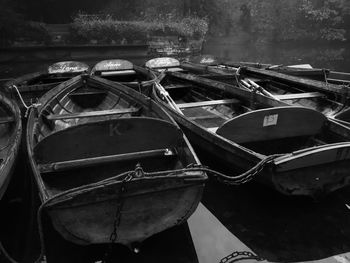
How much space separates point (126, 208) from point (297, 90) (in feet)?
17.0

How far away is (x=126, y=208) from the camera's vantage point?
3.14 meters

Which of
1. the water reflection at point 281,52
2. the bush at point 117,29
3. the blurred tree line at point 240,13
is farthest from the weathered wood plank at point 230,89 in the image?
the blurred tree line at point 240,13

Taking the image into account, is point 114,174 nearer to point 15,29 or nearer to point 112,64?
point 112,64

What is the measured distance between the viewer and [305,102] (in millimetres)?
6621

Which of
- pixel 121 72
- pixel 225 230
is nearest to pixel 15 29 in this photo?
pixel 121 72

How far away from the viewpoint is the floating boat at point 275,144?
12.3 ft

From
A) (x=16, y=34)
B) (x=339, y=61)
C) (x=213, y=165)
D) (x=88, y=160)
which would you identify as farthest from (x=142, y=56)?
(x=88, y=160)

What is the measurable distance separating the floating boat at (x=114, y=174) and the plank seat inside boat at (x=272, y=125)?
80 centimetres

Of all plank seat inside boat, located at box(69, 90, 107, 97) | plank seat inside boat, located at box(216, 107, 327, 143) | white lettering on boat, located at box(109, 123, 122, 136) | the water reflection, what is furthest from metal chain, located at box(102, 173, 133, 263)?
the water reflection

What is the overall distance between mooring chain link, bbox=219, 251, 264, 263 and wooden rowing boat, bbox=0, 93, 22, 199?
2496 mm

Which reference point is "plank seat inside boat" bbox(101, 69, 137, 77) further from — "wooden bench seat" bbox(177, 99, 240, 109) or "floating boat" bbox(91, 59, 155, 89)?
"wooden bench seat" bbox(177, 99, 240, 109)

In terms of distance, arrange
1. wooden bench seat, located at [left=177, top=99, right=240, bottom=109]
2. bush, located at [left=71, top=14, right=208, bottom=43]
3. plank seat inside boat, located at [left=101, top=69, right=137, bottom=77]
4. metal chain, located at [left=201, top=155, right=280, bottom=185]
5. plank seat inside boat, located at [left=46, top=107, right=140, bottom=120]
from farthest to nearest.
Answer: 1. bush, located at [left=71, top=14, right=208, bottom=43]
2. plank seat inside boat, located at [left=101, top=69, right=137, bottom=77]
3. wooden bench seat, located at [left=177, top=99, right=240, bottom=109]
4. plank seat inside boat, located at [left=46, top=107, right=140, bottom=120]
5. metal chain, located at [left=201, top=155, right=280, bottom=185]

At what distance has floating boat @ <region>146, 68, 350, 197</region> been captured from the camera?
376 centimetres

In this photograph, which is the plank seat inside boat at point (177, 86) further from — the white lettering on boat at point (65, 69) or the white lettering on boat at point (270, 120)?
the white lettering on boat at point (270, 120)
